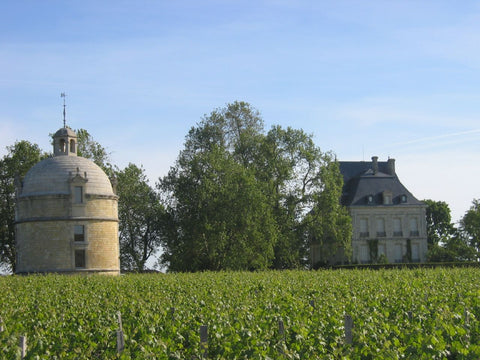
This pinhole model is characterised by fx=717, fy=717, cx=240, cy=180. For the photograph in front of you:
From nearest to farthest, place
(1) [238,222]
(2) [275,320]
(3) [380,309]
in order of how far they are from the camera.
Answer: (2) [275,320] < (3) [380,309] < (1) [238,222]

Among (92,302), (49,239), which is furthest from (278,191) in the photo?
(92,302)

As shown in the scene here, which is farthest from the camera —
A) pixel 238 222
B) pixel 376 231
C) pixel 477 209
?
pixel 477 209

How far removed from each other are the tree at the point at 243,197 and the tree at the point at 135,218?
10.4 feet

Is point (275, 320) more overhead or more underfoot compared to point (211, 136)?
more underfoot

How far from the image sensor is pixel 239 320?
41.8ft

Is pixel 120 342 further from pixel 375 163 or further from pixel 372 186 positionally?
pixel 375 163

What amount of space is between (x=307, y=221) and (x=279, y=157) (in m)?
5.03

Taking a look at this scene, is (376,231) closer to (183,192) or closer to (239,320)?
(183,192)

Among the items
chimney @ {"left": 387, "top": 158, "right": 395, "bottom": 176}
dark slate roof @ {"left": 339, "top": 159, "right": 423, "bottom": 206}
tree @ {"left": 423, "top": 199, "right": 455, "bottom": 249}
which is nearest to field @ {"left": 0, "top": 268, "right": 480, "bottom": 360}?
dark slate roof @ {"left": 339, "top": 159, "right": 423, "bottom": 206}

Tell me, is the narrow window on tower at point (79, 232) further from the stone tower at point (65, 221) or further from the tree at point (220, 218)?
the tree at point (220, 218)

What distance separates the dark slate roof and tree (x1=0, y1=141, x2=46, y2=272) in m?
25.7

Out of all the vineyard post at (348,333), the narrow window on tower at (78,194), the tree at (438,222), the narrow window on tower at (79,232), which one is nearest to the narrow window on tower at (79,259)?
the narrow window on tower at (79,232)

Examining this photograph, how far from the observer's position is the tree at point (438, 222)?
7150 centimetres

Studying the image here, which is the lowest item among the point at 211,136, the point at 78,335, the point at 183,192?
the point at 78,335
